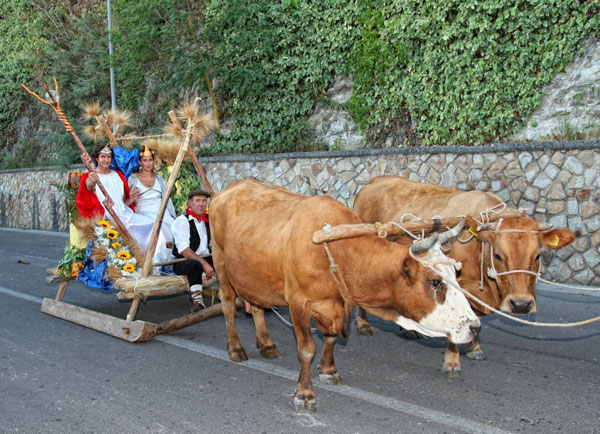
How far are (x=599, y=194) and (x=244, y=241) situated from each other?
646 cm

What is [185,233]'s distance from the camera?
24.5ft

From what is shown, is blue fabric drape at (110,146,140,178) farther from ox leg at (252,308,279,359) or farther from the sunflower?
ox leg at (252,308,279,359)

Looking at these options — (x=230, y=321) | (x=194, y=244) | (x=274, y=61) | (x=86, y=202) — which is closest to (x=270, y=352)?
(x=230, y=321)

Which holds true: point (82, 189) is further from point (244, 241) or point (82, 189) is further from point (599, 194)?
point (599, 194)

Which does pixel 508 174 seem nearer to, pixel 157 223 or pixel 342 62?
pixel 342 62

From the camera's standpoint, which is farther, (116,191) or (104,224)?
(116,191)

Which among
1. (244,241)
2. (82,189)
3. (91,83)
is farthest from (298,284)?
(91,83)

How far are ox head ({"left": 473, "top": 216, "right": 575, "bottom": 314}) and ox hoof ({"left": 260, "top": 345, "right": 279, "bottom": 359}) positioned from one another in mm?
2130

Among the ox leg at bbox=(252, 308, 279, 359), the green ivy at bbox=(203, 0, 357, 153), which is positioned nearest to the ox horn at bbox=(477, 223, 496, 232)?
the ox leg at bbox=(252, 308, 279, 359)

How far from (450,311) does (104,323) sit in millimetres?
4134

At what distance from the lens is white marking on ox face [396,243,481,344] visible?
407 cm

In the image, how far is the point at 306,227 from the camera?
478 centimetres

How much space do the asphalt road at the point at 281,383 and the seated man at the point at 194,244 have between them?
51cm

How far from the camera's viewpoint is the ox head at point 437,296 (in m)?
4.09
